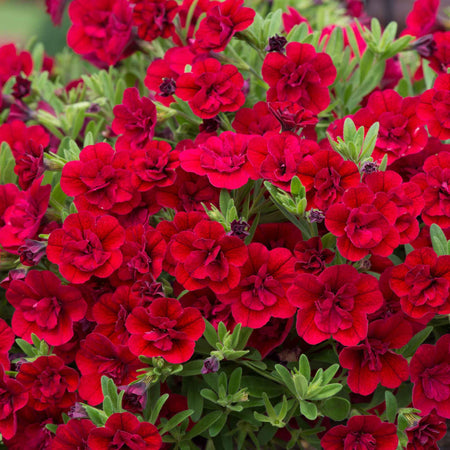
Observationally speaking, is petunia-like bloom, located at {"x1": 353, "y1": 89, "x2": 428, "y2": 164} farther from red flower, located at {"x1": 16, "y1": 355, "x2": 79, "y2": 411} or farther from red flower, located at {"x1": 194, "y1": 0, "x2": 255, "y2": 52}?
red flower, located at {"x1": 16, "y1": 355, "x2": 79, "y2": 411}

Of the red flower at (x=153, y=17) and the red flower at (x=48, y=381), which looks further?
the red flower at (x=153, y=17)

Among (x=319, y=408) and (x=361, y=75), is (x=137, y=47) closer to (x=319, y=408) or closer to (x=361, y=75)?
(x=361, y=75)

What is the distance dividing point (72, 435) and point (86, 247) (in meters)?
0.24

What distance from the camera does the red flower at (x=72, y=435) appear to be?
850mm

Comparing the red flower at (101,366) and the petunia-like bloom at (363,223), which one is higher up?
the petunia-like bloom at (363,223)

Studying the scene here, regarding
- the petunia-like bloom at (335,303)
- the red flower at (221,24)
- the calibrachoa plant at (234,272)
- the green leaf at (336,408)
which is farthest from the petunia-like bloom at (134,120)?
the green leaf at (336,408)

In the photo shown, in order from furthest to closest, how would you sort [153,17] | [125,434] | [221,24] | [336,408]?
1. [153,17]
2. [221,24]
3. [336,408]
4. [125,434]

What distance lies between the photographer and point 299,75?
3.24 feet

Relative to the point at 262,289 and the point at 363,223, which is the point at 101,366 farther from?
the point at 363,223

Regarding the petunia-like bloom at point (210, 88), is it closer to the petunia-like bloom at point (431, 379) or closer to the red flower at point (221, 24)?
Answer: the red flower at point (221, 24)

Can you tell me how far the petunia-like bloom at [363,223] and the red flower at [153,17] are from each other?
0.52 m

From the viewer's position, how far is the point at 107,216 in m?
0.90

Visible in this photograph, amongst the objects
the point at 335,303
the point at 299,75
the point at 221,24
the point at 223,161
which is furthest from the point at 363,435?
the point at 221,24

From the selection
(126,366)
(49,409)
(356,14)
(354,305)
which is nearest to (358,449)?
(354,305)
